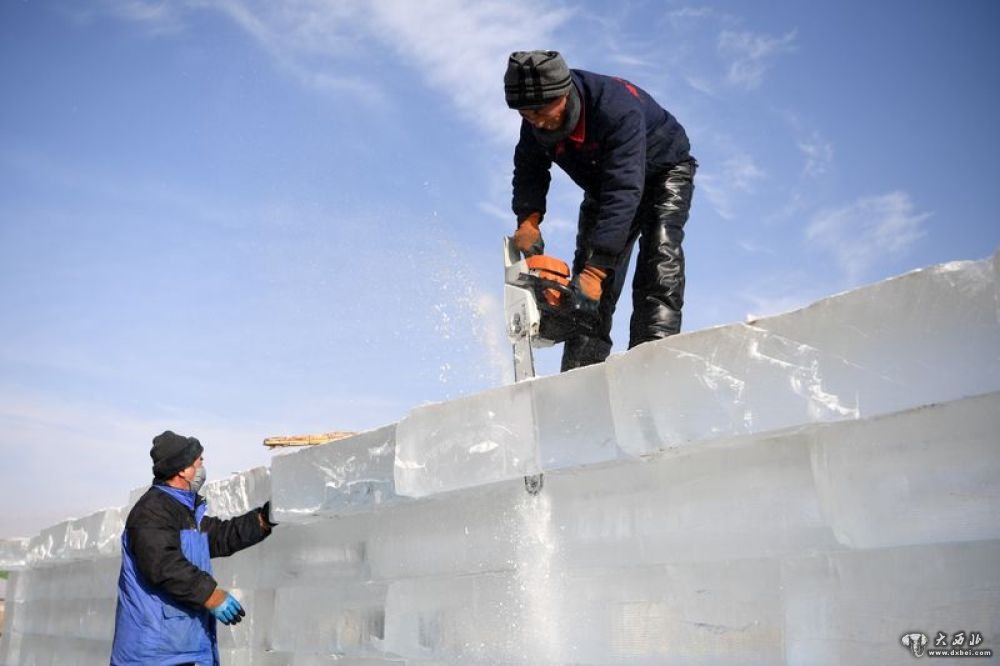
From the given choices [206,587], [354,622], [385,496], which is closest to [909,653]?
[385,496]

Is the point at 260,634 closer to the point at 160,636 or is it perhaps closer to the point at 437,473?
the point at 160,636

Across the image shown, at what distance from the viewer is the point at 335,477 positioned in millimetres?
2898

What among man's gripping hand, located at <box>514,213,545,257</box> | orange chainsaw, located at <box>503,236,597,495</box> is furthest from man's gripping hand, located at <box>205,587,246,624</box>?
man's gripping hand, located at <box>514,213,545,257</box>

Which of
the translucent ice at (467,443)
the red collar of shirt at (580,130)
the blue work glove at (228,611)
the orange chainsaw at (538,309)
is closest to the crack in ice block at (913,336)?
the translucent ice at (467,443)

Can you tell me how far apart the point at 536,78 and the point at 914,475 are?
1994 millimetres

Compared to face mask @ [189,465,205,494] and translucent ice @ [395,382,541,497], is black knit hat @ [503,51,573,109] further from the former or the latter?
face mask @ [189,465,205,494]

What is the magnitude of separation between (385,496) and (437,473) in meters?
0.33

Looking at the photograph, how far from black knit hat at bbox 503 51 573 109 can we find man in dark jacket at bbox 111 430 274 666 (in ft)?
5.98

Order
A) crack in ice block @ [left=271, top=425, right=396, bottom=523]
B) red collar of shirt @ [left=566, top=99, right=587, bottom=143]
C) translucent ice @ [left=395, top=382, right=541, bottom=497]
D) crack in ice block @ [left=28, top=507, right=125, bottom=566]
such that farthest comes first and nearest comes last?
crack in ice block @ [left=28, top=507, right=125, bottom=566]
red collar of shirt @ [left=566, top=99, right=587, bottom=143]
crack in ice block @ [left=271, top=425, right=396, bottom=523]
translucent ice @ [left=395, top=382, right=541, bottom=497]

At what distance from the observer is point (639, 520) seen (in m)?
1.90

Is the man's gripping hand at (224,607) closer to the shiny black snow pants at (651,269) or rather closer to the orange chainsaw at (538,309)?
the orange chainsaw at (538,309)

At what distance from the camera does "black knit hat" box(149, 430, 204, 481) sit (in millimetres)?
3225

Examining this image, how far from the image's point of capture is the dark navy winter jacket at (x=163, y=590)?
295cm

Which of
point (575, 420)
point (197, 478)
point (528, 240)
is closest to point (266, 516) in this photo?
point (197, 478)
